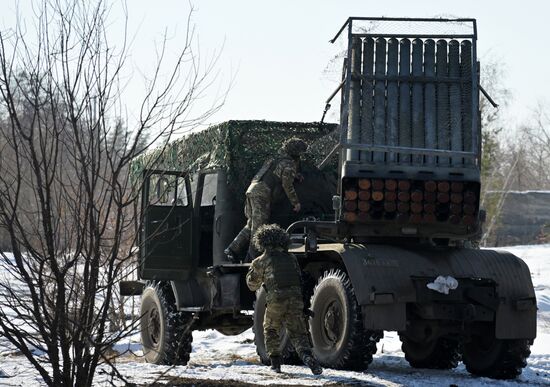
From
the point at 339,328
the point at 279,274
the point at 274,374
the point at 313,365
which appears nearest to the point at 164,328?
the point at 339,328

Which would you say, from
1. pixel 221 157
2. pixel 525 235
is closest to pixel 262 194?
pixel 221 157

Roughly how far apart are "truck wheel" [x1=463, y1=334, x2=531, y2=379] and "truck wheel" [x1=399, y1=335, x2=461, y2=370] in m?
0.85

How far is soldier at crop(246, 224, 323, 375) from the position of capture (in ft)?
37.8

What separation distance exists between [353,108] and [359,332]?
254 centimetres

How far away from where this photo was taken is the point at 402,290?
37.7 ft

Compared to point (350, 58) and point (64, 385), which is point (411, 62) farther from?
point (64, 385)

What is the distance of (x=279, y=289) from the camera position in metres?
11.5

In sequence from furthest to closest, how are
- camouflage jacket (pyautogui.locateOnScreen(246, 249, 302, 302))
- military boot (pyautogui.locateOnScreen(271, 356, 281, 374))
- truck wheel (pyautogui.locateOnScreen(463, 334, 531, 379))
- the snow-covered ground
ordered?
1. truck wheel (pyautogui.locateOnScreen(463, 334, 531, 379))
2. camouflage jacket (pyautogui.locateOnScreen(246, 249, 302, 302))
3. military boot (pyautogui.locateOnScreen(271, 356, 281, 374))
4. the snow-covered ground

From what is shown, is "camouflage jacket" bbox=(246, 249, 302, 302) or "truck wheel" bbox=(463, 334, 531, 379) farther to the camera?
"truck wheel" bbox=(463, 334, 531, 379)

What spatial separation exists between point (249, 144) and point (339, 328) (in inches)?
138

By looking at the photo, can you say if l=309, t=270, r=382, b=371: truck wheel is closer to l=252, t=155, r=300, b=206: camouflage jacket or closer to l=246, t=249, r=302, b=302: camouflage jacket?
l=246, t=249, r=302, b=302: camouflage jacket

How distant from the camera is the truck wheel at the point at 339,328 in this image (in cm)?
1155

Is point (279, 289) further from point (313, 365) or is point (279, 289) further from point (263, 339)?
point (263, 339)

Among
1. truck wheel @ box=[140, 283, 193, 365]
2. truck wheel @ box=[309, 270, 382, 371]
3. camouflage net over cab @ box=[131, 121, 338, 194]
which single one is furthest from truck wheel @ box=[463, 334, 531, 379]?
truck wheel @ box=[140, 283, 193, 365]
